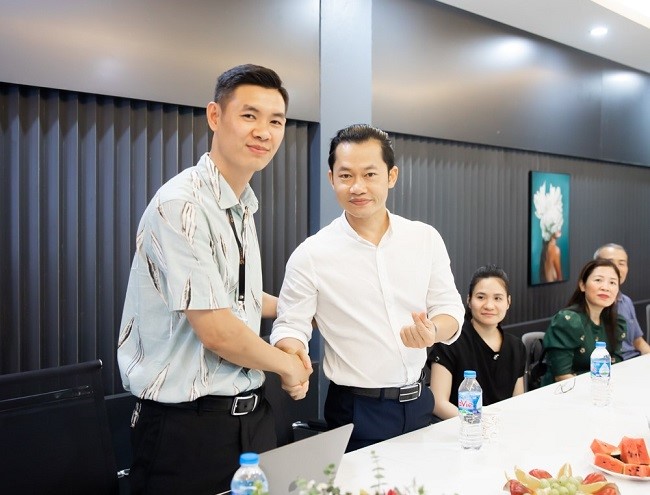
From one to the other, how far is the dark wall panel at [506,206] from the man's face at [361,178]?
2301 millimetres

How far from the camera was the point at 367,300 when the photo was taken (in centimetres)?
228

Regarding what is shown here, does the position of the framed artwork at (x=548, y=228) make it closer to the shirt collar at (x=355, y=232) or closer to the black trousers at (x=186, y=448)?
the shirt collar at (x=355, y=232)

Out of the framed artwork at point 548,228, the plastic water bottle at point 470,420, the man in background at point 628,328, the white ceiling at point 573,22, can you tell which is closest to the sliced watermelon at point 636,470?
the plastic water bottle at point 470,420

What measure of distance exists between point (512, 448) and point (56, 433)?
4.18 feet

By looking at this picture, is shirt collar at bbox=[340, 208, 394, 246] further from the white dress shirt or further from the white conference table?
the white conference table

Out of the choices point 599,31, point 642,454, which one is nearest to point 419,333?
point 642,454

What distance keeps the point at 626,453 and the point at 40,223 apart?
2350 mm

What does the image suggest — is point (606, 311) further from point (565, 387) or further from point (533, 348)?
point (565, 387)

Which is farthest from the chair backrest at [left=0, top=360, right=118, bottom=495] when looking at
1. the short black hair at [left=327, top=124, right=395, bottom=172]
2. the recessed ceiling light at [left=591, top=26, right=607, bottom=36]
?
the recessed ceiling light at [left=591, top=26, right=607, bottom=36]

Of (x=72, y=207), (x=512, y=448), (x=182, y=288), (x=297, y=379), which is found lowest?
(x=512, y=448)

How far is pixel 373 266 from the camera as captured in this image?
7.61ft

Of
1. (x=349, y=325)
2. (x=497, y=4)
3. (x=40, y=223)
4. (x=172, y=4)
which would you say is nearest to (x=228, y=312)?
(x=349, y=325)

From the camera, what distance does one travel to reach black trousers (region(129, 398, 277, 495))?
68.9 inches

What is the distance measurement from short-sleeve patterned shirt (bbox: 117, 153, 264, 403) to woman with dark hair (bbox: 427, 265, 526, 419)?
128 cm
